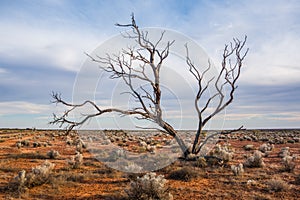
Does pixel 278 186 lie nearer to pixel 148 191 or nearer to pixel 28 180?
pixel 148 191

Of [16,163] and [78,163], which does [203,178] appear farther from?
[16,163]

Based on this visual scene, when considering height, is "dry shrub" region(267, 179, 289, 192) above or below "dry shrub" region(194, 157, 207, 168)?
below

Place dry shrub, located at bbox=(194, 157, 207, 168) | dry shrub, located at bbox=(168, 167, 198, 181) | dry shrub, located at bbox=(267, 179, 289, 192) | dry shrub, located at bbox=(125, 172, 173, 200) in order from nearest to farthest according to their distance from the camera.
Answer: dry shrub, located at bbox=(125, 172, 173, 200) < dry shrub, located at bbox=(267, 179, 289, 192) < dry shrub, located at bbox=(168, 167, 198, 181) < dry shrub, located at bbox=(194, 157, 207, 168)

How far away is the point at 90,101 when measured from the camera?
595 inches

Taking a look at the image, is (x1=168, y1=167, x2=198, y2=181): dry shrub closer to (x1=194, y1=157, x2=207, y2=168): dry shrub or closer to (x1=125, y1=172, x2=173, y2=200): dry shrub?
(x1=194, y1=157, x2=207, y2=168): dry shrub

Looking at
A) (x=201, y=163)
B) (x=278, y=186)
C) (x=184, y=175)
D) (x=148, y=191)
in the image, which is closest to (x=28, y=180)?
(x=148, y=191)

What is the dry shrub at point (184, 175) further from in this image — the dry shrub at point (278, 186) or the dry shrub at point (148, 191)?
the dry shrub at point (148, 191)

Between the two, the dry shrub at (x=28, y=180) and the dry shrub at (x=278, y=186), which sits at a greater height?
the dry shrub at (x=28, y=180)

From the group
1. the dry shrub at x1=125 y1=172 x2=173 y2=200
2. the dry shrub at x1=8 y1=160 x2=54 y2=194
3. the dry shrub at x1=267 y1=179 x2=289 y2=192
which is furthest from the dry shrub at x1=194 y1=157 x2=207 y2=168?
the dry shrub at x1=8 y1=160 x2=54 y2=194

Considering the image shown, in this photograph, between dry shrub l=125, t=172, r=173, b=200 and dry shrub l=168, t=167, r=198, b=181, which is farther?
dry shrub l=168, t=167, r=198, b=181

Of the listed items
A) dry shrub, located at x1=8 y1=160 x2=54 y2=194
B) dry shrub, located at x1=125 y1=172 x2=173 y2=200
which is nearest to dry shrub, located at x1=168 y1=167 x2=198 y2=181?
dry shrub, located at x1=125 y1=172 x2=173 y2=200

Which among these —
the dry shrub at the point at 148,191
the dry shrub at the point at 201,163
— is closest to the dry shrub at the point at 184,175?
the dry shrub at the point at 201,163

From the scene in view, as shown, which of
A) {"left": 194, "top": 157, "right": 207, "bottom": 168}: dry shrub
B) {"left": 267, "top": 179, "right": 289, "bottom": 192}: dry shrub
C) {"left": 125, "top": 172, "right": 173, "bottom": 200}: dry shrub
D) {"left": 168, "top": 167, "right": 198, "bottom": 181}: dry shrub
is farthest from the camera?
{"left": 194, "top": 157, "right": 207, "bottom": 168}: dry shrub

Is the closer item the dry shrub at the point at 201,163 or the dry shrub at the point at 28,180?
the dry shrub at the point at 28,180
